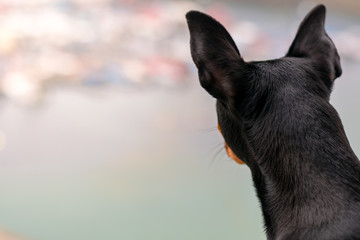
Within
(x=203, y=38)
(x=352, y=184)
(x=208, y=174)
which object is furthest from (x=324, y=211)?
(x=208, y=174)

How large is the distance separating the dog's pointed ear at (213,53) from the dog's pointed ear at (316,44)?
19 centimetres

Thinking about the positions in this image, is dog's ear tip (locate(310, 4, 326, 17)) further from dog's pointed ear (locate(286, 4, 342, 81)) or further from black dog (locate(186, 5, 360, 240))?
black dog (locate(186, 5, 360, 240))

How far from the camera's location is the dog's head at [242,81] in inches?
34.6

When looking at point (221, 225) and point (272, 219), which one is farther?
point (221, 225)

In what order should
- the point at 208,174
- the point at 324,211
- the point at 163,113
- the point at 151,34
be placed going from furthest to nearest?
the point at 151,34 → the point at 163,113 → the point at 208,174 → the point at 324,211

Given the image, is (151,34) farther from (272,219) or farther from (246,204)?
(272,219)

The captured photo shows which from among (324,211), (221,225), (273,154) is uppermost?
(221,225)

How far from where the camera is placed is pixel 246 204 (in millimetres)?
2316

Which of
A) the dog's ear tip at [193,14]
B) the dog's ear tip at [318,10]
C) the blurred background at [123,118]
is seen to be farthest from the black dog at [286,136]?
the blurred background at [123,118]

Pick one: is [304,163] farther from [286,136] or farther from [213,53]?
[213,53]

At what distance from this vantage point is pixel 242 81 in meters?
0.90

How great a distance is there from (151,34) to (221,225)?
122 cm

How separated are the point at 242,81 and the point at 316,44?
0.22m

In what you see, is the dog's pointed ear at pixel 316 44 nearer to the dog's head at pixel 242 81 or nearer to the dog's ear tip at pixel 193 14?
the dog's head at pixel 242 81
